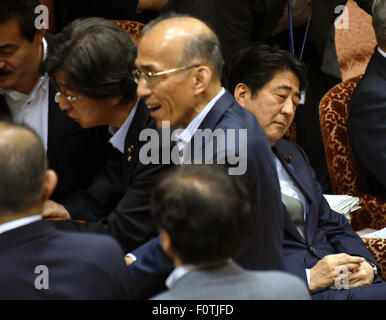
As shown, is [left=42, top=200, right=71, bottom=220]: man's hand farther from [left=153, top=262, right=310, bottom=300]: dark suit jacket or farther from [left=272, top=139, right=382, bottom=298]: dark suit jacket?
[left=153, top=262, right=310, bottom=300]: dark suit jacket

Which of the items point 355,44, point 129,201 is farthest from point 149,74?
point 355,44

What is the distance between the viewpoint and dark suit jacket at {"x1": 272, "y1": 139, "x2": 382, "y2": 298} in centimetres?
263

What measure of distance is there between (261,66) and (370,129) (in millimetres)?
604

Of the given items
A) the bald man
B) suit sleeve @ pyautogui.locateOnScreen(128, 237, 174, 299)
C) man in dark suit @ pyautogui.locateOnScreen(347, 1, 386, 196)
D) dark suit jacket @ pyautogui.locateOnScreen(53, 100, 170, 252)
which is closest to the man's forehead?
the bald man

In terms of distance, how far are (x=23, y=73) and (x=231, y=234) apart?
146 centimetres

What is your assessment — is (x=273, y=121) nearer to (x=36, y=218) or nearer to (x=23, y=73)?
(x=23, y=73)

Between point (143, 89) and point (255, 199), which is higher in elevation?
point (143, 89)

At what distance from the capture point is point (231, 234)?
1.55 metres

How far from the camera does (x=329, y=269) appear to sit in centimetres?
258

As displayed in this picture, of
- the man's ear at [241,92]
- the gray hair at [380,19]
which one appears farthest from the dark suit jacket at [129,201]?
the gray hair at [380,19]

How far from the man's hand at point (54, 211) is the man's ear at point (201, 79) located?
0.68 meters

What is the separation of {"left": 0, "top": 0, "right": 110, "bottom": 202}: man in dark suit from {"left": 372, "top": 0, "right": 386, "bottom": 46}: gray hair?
1.22 meters

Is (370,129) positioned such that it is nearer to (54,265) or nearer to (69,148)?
(69,148)

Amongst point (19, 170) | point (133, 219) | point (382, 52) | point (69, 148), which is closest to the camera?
point (19, 170)
